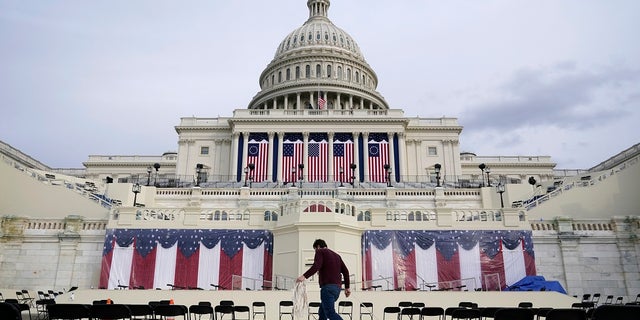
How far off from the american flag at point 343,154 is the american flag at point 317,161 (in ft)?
4.39

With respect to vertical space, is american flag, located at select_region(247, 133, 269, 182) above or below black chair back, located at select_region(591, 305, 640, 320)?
above

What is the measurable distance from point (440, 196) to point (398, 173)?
20082mm

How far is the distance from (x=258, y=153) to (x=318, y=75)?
3124cm

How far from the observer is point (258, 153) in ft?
205

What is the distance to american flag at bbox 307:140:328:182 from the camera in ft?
196

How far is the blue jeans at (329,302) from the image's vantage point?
902 cm

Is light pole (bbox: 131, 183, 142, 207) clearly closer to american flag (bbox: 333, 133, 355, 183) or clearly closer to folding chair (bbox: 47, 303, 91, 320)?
american flag (bbox: 333, 133, 355, 183)

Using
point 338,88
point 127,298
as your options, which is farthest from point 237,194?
point 338,88

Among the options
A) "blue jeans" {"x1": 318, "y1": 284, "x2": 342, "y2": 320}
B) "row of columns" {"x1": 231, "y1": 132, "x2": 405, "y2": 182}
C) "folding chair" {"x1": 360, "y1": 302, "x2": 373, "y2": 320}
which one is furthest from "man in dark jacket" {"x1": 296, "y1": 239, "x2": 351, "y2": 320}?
"row of columns" {"x1": 231, "y1": 132, "x2": 405, "y2": 182}

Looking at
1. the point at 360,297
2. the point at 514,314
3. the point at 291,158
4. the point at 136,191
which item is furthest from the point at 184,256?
the point at 291,158

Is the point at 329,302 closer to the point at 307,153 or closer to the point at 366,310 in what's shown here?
the point at 366,310

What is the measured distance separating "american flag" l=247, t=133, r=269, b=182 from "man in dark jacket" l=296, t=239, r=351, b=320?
50.3 meters

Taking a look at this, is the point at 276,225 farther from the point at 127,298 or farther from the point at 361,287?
the point at 127,298

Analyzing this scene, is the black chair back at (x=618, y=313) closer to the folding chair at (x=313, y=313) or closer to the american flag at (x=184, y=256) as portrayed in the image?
the folding chair at (x=313, y=313)
